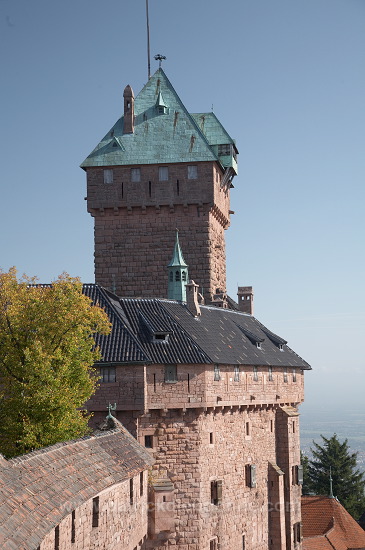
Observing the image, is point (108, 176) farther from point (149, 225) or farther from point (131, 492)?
point (131, 492)

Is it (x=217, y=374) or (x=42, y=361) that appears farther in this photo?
(x=217, y=374)

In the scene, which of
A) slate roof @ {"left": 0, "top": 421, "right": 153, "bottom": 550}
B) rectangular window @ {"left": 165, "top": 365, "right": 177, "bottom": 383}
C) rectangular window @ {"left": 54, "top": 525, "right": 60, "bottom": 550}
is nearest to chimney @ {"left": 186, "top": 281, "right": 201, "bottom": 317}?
rectangular window @ {"left": 165, "top": 365, "right": 177, "bottom": 383}

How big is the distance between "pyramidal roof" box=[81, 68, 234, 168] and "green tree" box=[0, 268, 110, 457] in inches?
878

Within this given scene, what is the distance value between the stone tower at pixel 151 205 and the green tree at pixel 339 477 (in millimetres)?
30626

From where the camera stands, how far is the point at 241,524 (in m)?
46.2

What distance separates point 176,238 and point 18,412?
82.9ft

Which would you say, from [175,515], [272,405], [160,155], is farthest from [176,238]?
[175,515]

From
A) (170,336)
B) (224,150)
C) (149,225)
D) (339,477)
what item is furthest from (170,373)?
(339,477)

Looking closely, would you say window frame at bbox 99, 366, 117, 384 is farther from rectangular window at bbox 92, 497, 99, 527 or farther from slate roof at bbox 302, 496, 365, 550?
slate roof at bbox 302, 496, 365, 550

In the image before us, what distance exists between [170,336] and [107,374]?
4172 mm

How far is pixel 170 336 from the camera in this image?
4284cm

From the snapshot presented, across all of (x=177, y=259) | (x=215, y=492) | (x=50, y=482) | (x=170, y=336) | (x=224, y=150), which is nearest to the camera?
(x=50, y=482)

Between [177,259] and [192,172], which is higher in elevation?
[192,172]

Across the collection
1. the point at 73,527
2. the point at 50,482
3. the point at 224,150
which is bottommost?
the point at 73,527
